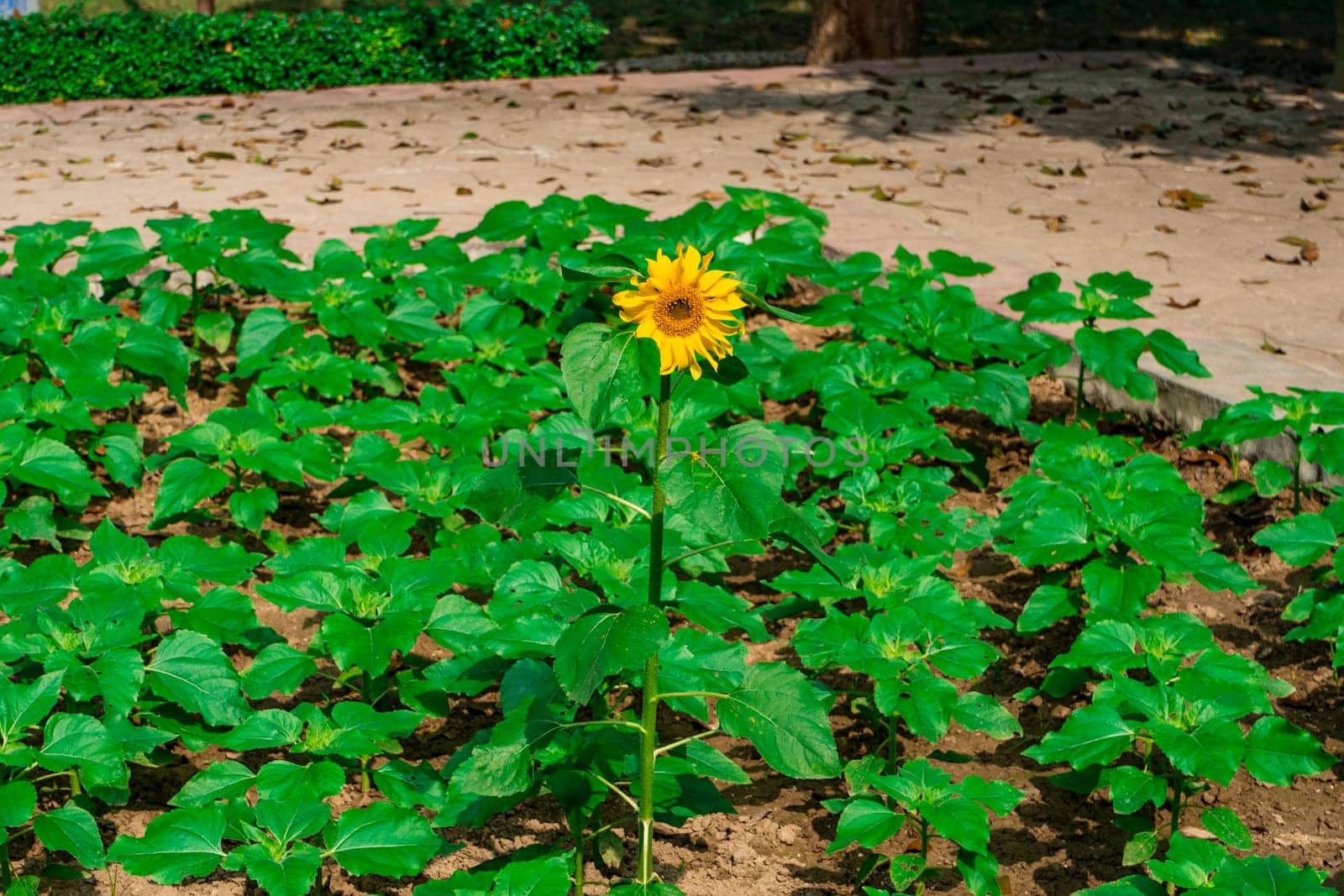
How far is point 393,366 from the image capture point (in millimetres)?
4676

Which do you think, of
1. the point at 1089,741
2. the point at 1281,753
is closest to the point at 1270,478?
the point at 1281,753

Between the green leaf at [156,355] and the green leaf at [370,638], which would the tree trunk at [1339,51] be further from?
the green leaf at [370,638]

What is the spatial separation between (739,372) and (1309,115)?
380 inches

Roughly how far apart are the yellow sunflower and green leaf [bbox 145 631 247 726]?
4.12 ft

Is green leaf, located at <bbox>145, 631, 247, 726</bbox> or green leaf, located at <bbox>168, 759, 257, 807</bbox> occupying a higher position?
green leaf, located at <bbox>145, 631, 247, 726</bbox>

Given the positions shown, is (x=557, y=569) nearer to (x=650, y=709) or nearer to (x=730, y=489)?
(x=650, y=709)

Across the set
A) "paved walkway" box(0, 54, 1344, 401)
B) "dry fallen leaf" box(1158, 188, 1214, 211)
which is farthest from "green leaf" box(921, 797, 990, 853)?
"dry fallen leaf" box(1158, 188, 1214, 211)

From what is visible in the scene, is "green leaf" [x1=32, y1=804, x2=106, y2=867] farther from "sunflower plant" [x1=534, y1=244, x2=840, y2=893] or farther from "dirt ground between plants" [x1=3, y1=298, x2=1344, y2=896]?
"sunflower plant" [x1=534, y1=244, x2=840, y2=893]

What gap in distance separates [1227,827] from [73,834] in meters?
2.11

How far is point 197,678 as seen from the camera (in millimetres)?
2742

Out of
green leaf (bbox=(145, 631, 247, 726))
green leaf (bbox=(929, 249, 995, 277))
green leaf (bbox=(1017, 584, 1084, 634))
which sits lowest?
green leaf (bbox=(1017, 584, 1084, 634))

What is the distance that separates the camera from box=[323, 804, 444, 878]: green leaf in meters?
2.30

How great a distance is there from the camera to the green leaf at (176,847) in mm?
2254

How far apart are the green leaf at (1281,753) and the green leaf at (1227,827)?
11 centimetres
